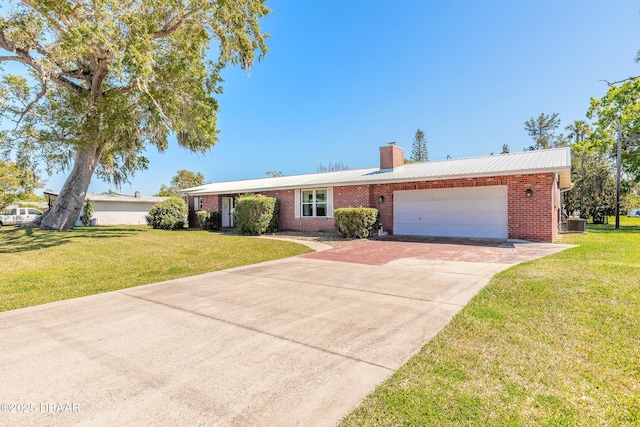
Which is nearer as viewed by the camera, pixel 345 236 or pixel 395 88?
pixel 345 236

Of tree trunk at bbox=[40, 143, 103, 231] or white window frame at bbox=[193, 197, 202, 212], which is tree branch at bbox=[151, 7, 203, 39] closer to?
tree trunk at bbox=[40, 143, 103, 231]

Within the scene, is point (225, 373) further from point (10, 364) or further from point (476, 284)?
point (476, 284)

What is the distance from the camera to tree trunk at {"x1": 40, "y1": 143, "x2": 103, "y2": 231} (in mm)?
14469

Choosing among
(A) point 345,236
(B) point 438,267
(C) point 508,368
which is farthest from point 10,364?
(A) point 345,236

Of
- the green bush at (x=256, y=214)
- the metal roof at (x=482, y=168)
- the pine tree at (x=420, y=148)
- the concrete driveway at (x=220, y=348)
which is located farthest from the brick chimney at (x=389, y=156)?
the pine tree at (x=420, y=148)

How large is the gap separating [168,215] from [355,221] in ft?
43.0

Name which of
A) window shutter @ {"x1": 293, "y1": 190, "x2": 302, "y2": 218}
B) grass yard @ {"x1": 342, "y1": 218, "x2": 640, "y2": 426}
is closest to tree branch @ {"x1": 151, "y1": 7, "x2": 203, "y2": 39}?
window shutter @ {"x1": 293, "y1": 190, "x2": 302, "y2": 218}

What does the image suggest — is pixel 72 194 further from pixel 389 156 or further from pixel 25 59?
pixel 389 156

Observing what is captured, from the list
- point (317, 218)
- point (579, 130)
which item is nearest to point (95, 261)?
point (317, 218)

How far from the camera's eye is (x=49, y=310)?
473 cm

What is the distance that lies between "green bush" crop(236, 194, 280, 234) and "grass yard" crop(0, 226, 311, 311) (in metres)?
3.64

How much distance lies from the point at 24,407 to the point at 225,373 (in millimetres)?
1452

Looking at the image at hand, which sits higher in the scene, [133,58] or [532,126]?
[532,126]

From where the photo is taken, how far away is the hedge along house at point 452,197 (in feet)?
37.6
